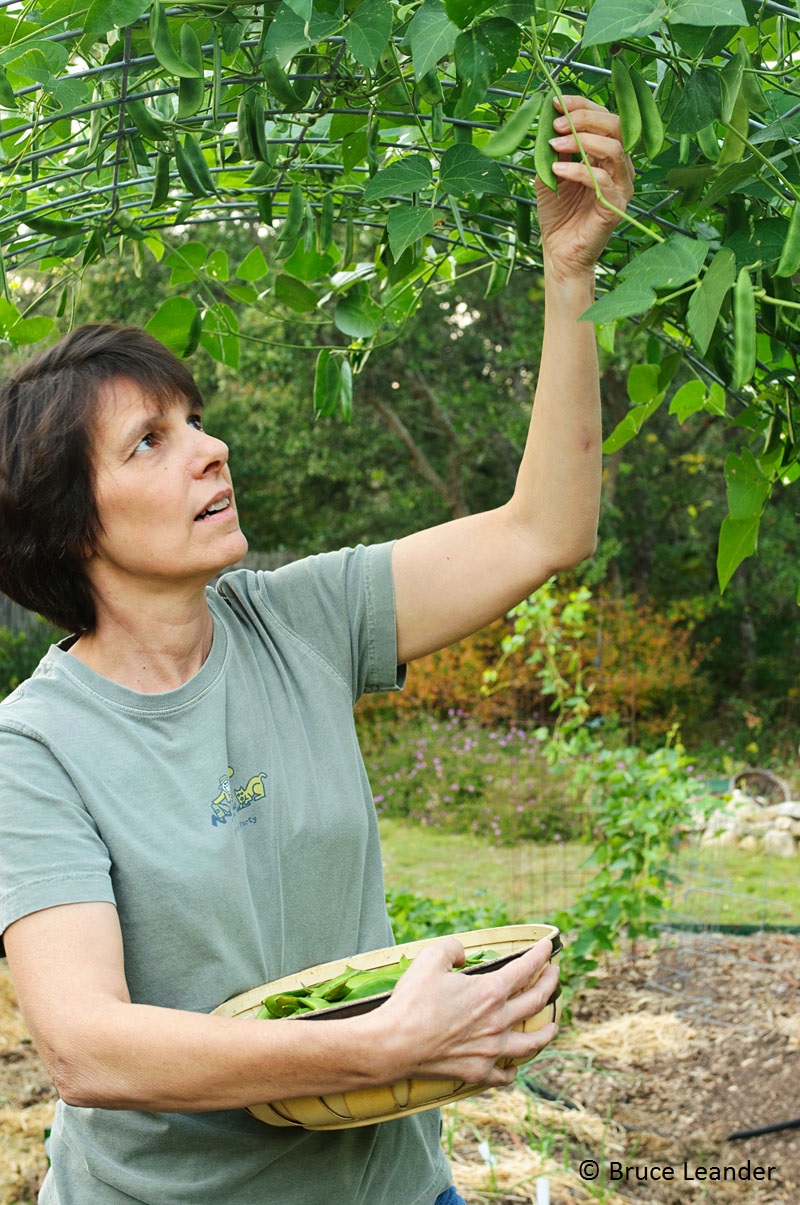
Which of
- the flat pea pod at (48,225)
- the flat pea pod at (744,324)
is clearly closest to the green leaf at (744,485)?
the flat pea pod at (744,324)

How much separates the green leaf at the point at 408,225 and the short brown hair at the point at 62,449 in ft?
1.29

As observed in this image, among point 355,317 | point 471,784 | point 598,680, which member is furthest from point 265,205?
point 598,680

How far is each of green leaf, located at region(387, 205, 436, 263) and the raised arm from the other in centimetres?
11

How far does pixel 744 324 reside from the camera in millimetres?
775

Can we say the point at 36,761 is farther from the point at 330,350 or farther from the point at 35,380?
the point at 330,350

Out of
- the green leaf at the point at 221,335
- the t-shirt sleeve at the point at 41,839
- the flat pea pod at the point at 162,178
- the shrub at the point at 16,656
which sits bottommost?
the shrub at the point at 16,656

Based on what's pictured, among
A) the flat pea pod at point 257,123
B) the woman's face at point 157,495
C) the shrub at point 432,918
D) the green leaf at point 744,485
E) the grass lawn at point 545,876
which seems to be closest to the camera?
the flat pea pod at point 257,123

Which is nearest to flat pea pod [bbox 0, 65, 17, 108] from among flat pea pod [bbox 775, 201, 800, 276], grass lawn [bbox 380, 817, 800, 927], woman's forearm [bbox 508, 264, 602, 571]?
woman's forearm [bbox 508, 264, 602, 571]

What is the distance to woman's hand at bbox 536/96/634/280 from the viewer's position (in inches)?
33.6

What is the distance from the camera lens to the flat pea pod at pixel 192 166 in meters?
1.02

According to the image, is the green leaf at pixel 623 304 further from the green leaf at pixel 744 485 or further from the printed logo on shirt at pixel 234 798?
the printed logo on shirt at pixel 234 798

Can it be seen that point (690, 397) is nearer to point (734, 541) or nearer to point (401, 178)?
point (734, 541)

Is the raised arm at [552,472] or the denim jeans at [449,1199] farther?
the denim jeans at [449,1199]

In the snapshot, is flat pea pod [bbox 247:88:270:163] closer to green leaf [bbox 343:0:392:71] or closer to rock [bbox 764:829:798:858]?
green leaf [bbox 343:0:392:71]
